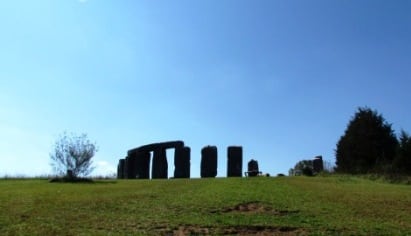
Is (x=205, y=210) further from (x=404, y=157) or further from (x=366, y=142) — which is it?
(x=366, y=142)

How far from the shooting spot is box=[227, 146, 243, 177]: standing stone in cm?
4906

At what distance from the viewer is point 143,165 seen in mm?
51469

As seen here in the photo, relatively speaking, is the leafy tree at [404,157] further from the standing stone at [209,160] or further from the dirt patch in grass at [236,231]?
the dirt patch in grass at [236,231]

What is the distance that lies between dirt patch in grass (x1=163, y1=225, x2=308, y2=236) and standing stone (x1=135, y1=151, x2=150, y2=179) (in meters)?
29.5

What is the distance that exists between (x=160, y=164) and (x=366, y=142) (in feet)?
67.1

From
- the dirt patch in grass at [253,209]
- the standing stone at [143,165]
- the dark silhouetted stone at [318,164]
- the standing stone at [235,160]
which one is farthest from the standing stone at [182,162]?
the dirt patch in grass at [253,209]

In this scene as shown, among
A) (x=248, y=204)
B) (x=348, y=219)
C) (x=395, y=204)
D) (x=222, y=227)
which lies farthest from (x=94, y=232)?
(x=395, y=204)

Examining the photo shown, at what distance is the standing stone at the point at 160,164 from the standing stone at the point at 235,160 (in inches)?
212

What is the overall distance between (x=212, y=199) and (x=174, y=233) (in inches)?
279

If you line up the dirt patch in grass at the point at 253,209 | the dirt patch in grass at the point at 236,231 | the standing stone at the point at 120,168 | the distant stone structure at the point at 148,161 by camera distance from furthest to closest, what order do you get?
the standing stone at the point at 120,168
the distant stone structure at the point at 148,161
the dirt patch in grass at the point at 253,209
the dirt patch in grass at the point at 236,231

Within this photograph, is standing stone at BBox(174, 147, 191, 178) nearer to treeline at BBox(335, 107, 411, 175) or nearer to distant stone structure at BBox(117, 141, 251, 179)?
distant stone structure at BBox(117, 141, 251, 179)

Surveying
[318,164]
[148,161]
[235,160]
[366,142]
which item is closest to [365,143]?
[366,142]

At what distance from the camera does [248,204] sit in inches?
1045

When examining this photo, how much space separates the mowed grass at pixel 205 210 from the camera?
21.7 meters
